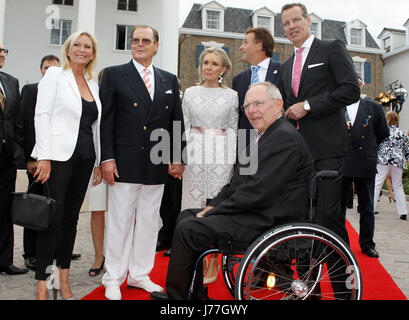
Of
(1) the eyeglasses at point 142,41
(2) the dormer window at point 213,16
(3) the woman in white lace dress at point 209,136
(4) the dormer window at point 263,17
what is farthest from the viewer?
(4) the dormer window at point 263,17

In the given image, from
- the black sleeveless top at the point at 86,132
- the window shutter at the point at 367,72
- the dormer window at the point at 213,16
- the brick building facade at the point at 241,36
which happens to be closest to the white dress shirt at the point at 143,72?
the black sleeveless top at the point at 86,132

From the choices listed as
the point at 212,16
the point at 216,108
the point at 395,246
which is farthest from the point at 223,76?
the point at 212,16

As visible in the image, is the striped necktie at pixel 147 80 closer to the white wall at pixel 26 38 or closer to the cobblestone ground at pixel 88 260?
the cobblestone ground at pixel 88 260

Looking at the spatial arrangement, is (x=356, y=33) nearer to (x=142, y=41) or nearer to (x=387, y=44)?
(x=387, y=44)

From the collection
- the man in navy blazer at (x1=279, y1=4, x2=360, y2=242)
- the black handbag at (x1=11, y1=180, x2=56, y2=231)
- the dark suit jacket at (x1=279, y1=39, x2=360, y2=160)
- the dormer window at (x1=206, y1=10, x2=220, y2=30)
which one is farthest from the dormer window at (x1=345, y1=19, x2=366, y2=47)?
the black handbag at (x1=11, y1=180, x2=56, y2=231)

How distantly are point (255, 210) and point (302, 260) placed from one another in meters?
0.50

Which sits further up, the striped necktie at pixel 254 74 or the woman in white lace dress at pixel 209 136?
the striped necktie at pixel 254 74

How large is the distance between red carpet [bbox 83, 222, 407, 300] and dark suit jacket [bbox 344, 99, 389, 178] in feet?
4.09

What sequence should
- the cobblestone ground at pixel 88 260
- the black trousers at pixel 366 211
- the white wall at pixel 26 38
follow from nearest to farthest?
the cobblestone ground at pixel 88 260, the black trousers at pixel 366 211, the white wall at pixel 26 38

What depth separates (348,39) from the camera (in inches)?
1240

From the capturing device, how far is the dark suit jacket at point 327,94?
3188 millimetres

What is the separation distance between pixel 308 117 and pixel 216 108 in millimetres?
945

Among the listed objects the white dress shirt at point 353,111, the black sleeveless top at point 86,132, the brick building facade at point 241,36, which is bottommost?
the black sleeveless top at point 86,132

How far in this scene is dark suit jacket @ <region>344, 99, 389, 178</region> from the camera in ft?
17.4
